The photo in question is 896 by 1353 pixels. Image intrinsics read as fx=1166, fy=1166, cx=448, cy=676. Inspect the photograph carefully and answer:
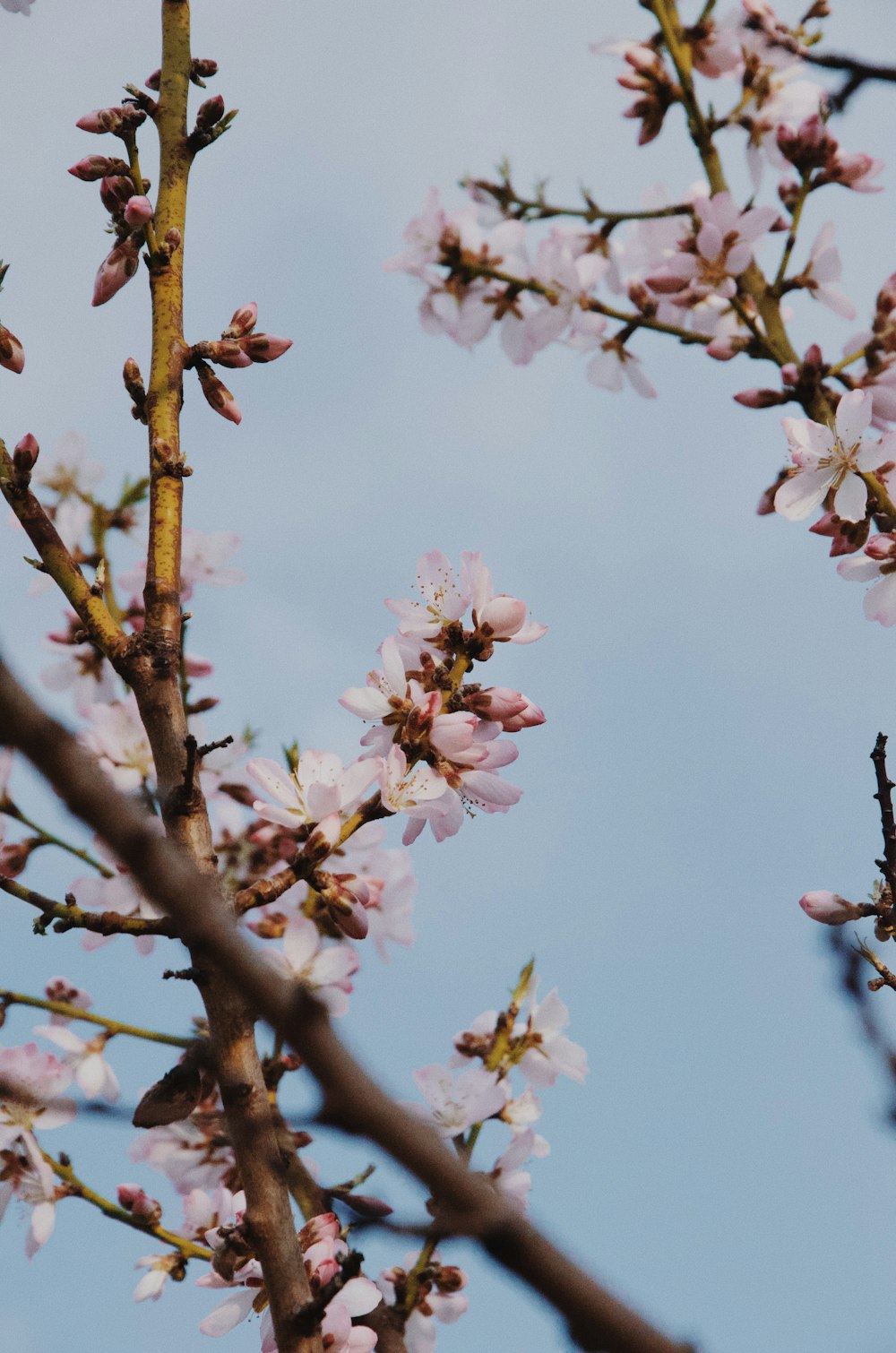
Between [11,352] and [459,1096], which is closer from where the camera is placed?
[11,352]

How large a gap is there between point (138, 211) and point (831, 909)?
2.55 m

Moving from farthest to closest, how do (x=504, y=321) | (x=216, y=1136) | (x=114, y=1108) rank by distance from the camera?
(x=504, y=321)
(x=216, y=1136)
(x=114, y=1108)

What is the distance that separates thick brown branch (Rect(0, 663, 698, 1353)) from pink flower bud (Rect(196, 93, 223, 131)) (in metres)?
2.70

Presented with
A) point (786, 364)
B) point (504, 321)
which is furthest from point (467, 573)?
point (504, 321)

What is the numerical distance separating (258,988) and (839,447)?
346 cm

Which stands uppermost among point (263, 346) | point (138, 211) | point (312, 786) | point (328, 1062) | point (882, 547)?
point (882, 547)

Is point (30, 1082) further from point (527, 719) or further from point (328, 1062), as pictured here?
point (328, 1062)

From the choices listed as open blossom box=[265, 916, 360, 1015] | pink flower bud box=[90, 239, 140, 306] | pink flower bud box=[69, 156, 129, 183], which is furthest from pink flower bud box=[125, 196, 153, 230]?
open blossom box=[265, 916, 360, 1015]

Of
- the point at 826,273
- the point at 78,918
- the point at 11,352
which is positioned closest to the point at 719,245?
the point at 826,273

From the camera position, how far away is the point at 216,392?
282 centimetres

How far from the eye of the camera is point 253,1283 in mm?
2701

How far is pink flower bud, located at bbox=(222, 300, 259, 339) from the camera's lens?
114 inches

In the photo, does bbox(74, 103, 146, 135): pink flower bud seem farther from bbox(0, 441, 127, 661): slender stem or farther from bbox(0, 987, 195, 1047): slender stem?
bbox(0, 987, 195, 1047): slender stem

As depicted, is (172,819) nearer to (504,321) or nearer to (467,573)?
(467,573)
